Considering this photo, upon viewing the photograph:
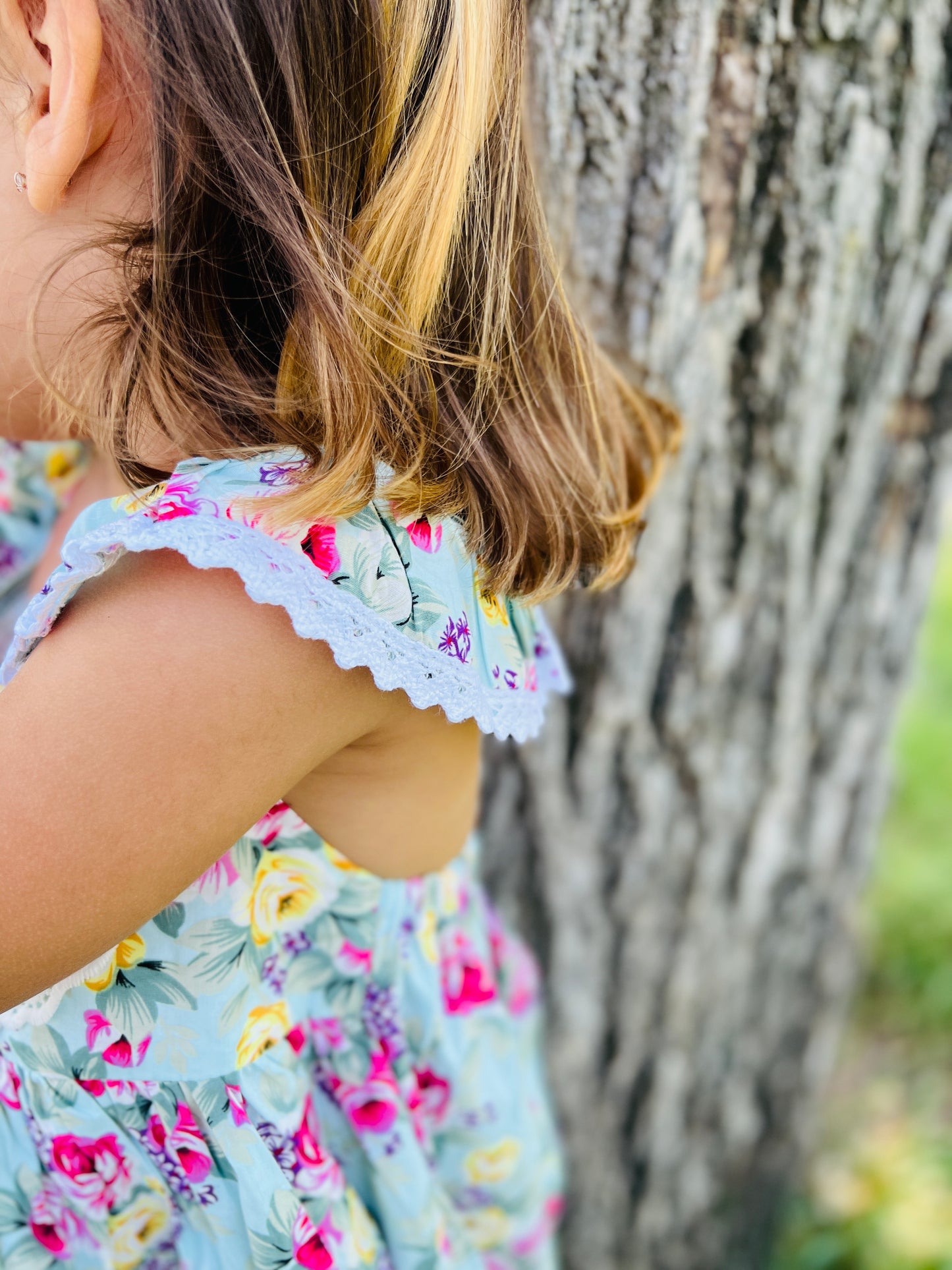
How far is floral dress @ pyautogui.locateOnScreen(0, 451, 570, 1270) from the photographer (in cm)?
66

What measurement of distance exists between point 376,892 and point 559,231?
623 millimetres

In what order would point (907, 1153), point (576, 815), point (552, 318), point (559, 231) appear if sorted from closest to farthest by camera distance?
point (552, 318), point (559, 231), point (576, 815), point (907, 1153)

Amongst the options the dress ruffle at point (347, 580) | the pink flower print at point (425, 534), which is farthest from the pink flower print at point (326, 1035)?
the pink flower print at point (425, 534)

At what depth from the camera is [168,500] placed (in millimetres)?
649

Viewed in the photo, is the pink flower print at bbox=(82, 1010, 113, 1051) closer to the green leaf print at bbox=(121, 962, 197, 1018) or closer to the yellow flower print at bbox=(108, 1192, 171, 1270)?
the green leaf print at bbox=(121, 962, 197, 1018)

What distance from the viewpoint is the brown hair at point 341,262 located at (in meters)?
0.66

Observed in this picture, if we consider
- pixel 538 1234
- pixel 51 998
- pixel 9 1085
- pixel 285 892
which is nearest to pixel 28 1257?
pixel 9 1085

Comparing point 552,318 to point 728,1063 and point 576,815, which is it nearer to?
point 576,815

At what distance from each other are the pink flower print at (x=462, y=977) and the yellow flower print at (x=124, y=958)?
1.06ft

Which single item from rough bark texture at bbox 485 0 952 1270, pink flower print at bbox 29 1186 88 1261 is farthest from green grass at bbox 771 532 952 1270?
pink flower print at bbox 29 1186 88 1261

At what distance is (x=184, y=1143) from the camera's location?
0.78m

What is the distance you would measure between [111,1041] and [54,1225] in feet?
0.65

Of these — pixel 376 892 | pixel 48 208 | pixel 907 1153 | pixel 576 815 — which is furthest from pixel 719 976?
pixel 48 208

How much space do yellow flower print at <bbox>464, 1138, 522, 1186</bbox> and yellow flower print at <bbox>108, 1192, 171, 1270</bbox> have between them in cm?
30
